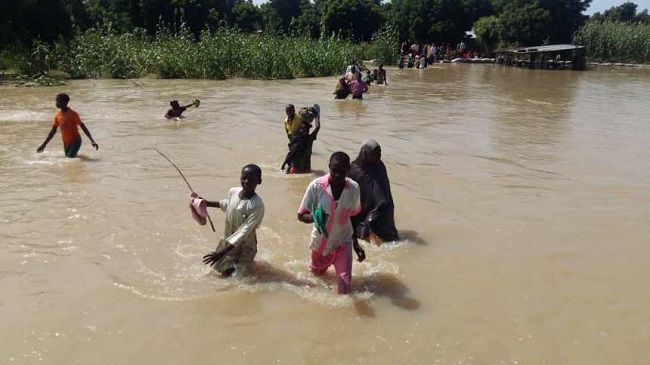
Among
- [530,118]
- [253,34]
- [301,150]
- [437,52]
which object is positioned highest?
[253,34]

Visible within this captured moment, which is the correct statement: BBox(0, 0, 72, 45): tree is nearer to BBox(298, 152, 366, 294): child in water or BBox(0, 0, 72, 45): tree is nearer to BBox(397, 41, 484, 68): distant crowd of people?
BBox(298, 152, 366, 294): child in water

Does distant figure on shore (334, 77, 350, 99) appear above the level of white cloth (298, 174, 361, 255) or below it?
above

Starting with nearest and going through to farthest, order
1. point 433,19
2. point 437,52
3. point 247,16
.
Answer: point 437,52 < point 433,19 < point 247,16

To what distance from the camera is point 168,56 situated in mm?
22938

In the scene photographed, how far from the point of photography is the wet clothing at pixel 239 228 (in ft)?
14.1

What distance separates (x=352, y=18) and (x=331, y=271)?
159 ft

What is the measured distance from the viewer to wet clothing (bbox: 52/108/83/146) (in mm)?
8094

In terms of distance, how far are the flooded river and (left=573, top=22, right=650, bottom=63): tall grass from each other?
125 ft

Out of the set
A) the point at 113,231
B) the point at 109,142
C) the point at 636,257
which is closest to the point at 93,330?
the point at 113,231

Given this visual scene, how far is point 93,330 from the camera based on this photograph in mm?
3834

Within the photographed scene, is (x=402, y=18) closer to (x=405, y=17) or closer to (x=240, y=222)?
(x=405, y=17)

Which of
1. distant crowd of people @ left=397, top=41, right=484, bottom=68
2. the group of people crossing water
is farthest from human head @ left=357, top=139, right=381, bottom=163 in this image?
distant crowd of people @ left=397, top=41, right=484, bottom=68

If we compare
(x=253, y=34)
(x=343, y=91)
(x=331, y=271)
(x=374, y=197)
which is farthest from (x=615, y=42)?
(x=331, y=271)

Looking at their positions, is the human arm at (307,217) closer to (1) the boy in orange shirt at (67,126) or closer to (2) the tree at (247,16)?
(1) the boy in orange shirt at (67,126)
